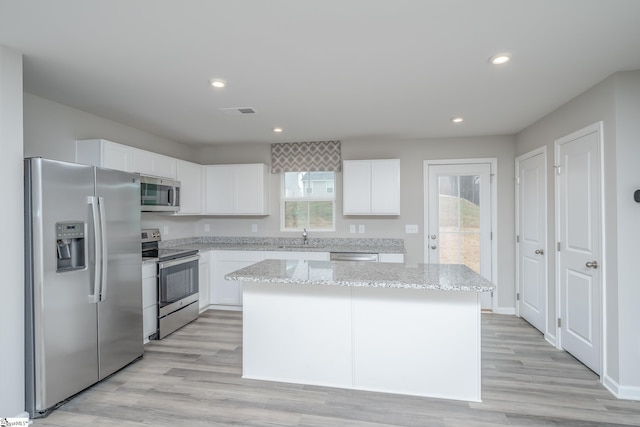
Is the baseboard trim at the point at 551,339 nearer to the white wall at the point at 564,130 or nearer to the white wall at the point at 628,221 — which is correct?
the white wall at the point at 564,130

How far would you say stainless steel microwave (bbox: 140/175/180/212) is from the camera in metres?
3.55

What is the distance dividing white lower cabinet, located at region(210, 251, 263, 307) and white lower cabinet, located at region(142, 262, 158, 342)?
1099 millimetres

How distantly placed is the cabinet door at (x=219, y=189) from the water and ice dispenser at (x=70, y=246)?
250cm

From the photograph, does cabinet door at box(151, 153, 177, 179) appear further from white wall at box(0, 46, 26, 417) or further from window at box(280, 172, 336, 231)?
white wall at box(0, 46, 26, 417)

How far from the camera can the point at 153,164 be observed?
12.8 ft

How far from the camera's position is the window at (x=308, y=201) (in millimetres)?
5004

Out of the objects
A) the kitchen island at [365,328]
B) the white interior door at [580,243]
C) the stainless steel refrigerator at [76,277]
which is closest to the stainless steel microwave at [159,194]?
the stainless steel refrigerator at [76,277]

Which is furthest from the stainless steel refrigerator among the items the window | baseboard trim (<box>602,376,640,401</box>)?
baseboard trim (<box>602,376,640,401</box>)

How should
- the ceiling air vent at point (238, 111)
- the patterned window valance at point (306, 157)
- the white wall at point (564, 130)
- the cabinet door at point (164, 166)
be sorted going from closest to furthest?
1. the white wall at point (564, 130)
2. the ceiling air vent at point (238, 111)
3. the cabinet door at point (164, 166)
4. the patterned window valance at point (306, 157)

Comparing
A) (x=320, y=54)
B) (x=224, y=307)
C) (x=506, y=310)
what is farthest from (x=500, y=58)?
(x=224, y=307)

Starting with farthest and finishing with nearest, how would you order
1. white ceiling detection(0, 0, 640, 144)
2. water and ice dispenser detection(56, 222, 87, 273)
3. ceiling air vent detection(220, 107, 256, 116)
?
ceiling air vent detection(220, 107, 256, 116)
water and ice dispenser detection(56, 222, 87, 273)
white ceiling detection(0, 0, 640, 144)

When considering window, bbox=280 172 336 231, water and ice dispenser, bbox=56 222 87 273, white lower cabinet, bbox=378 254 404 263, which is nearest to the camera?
water and ice dispenser, bbox=56 222 87 273

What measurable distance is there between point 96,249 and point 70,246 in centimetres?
16

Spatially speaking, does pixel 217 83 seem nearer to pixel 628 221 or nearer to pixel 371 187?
pixel 371 187
